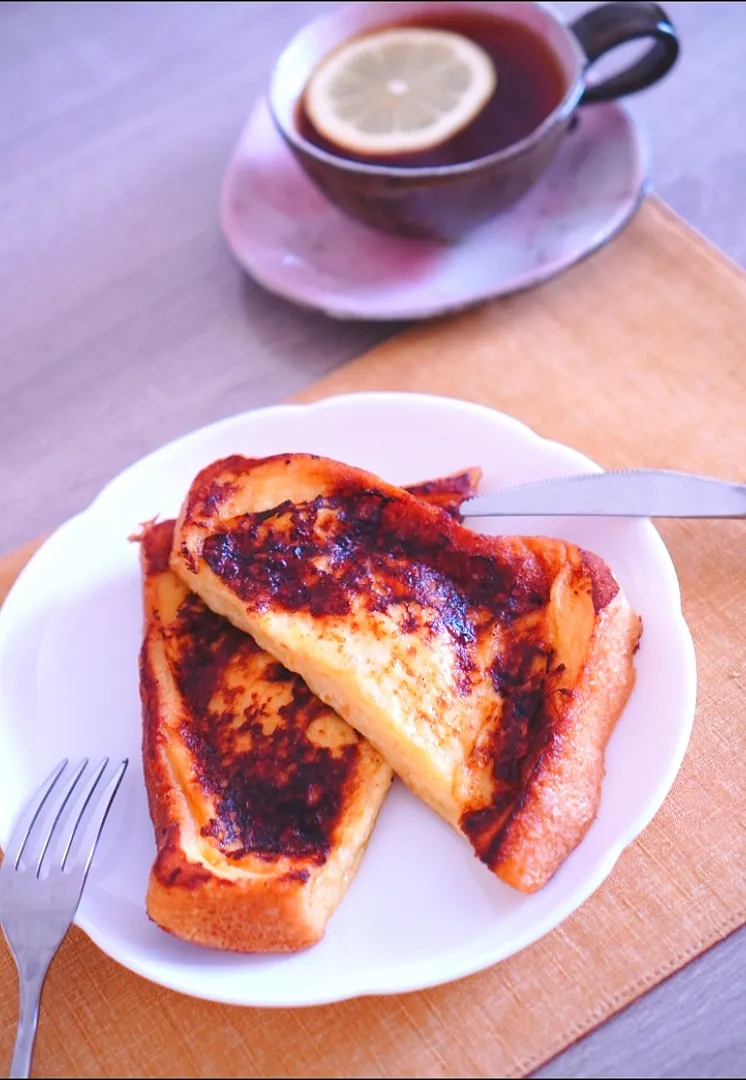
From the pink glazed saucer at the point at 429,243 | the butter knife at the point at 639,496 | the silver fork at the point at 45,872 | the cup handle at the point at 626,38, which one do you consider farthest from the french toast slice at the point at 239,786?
the cup handle at the point at 626,38

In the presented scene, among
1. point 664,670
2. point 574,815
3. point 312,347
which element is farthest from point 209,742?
point 312,347

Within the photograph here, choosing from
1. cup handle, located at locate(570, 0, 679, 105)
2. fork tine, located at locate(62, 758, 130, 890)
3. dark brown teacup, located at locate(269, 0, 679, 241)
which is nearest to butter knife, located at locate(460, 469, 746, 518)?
dark brown teacup, located at locate(269, 0, 679, 241)

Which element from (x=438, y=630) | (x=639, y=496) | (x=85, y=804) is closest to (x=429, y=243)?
(x=639, y=496)

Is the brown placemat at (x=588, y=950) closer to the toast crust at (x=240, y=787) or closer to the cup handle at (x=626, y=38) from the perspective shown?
the toast crust at (x=240, y=787)

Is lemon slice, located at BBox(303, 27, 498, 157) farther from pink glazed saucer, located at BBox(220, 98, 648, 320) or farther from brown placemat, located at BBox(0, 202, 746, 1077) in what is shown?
brown placemat, located at BBox(0, 202, 746, 1077)

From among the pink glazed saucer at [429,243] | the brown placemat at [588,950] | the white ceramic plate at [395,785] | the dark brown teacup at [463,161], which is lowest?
the brown placemat at [588,950]

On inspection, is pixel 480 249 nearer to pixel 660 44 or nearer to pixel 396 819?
pixel 660 44
